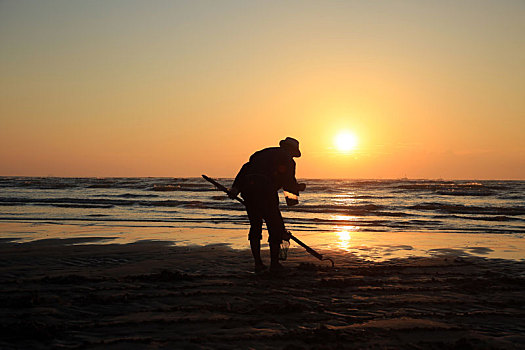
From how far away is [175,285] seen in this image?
5715mm

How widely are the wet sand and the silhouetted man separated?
524 millimetres

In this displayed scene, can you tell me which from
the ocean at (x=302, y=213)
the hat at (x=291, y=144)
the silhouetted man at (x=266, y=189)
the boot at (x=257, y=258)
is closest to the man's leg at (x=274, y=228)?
the silhouetted man at (x=266, y=189)

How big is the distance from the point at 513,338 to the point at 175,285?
381cm

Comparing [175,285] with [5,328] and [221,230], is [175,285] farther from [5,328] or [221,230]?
[221,230]

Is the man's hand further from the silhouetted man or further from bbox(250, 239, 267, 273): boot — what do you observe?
bbox(250, 239, 267, 273): boot

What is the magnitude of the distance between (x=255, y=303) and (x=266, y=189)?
217cm

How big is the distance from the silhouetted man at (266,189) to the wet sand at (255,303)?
524 millimetres

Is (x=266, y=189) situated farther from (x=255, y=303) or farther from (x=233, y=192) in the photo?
(x=255, y=303)

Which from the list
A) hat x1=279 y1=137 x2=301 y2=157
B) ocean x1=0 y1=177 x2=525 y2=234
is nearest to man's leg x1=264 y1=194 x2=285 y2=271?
hat x1=279 y1=137 x2=301 y2=157

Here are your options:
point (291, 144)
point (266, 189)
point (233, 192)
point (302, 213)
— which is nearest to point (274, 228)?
point (266, 189)

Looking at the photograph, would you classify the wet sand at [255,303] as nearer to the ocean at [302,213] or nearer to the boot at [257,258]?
the boot at [257,258]

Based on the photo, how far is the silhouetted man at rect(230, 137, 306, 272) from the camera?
6656mm

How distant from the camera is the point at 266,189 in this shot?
A: 666 centimetres

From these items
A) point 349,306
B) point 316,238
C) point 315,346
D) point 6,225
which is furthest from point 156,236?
point 315,346
